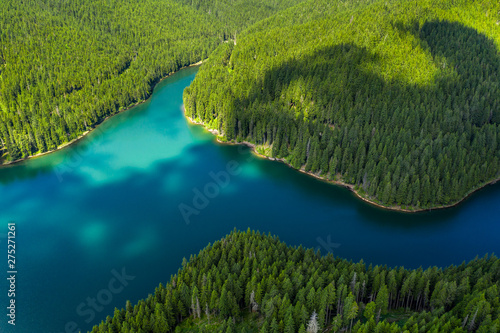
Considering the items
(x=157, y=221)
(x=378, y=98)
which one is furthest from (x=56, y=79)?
(x=378, y=98)

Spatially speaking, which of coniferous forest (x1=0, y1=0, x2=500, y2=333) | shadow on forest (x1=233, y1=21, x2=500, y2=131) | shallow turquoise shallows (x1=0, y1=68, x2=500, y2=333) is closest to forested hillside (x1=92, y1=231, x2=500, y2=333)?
coniferous forest (x1=0, y1=0, x2=500, y2=333)

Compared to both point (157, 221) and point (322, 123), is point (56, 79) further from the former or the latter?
point (322, 123)

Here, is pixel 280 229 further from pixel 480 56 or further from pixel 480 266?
pixel 480 56

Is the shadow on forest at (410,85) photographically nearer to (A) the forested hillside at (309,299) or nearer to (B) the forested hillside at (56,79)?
(B) the forested hillside at (56,79)

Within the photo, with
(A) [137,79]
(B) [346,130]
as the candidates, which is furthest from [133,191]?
(A) [137,79]

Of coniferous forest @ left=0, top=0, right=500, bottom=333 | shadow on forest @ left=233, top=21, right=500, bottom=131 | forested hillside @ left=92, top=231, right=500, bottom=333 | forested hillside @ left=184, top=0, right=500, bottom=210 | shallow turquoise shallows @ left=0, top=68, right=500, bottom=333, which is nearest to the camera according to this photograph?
forested hillside @ left=92, top=231, right=500, bottom=333

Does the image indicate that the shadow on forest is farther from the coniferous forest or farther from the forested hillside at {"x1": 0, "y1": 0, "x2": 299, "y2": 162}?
the forested hillside at {"x1": 0, "y1": 0, "x2": 299, "y2": 162}
